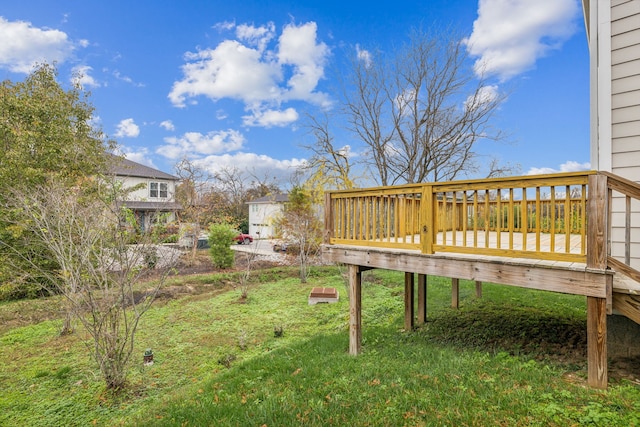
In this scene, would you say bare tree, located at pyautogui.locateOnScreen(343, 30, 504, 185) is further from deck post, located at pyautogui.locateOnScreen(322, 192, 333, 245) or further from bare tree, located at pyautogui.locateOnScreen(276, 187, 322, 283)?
deck post, located at pyautogui.locateOnScreen(322, 192, 333, 245)

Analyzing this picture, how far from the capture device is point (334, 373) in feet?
12.4

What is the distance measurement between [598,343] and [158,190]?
21.7 metres

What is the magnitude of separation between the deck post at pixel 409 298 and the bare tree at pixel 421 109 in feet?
33.9

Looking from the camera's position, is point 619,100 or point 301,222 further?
point 301,222

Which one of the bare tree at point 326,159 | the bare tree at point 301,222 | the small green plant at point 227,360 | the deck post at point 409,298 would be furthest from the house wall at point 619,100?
the bare tree at point 326,159

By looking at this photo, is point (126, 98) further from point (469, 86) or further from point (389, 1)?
point (469, 86)

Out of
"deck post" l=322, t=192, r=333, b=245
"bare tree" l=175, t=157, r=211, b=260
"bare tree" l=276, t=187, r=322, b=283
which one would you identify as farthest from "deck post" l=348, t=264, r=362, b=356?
"bare tree" l=175, t=157, r=211, b=260

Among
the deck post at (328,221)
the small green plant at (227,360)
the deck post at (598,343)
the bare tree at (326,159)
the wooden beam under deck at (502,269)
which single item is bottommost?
the small green plant at (227,360)

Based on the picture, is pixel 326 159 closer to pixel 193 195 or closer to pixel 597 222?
pixel 193 195

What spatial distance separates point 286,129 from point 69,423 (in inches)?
678

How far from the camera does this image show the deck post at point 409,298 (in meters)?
5.36

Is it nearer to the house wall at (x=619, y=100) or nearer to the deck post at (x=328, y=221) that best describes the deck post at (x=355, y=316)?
the deck post at (x=328, y=221)

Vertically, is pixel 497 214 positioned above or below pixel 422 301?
above

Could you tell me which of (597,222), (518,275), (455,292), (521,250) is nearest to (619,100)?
(597,222)
